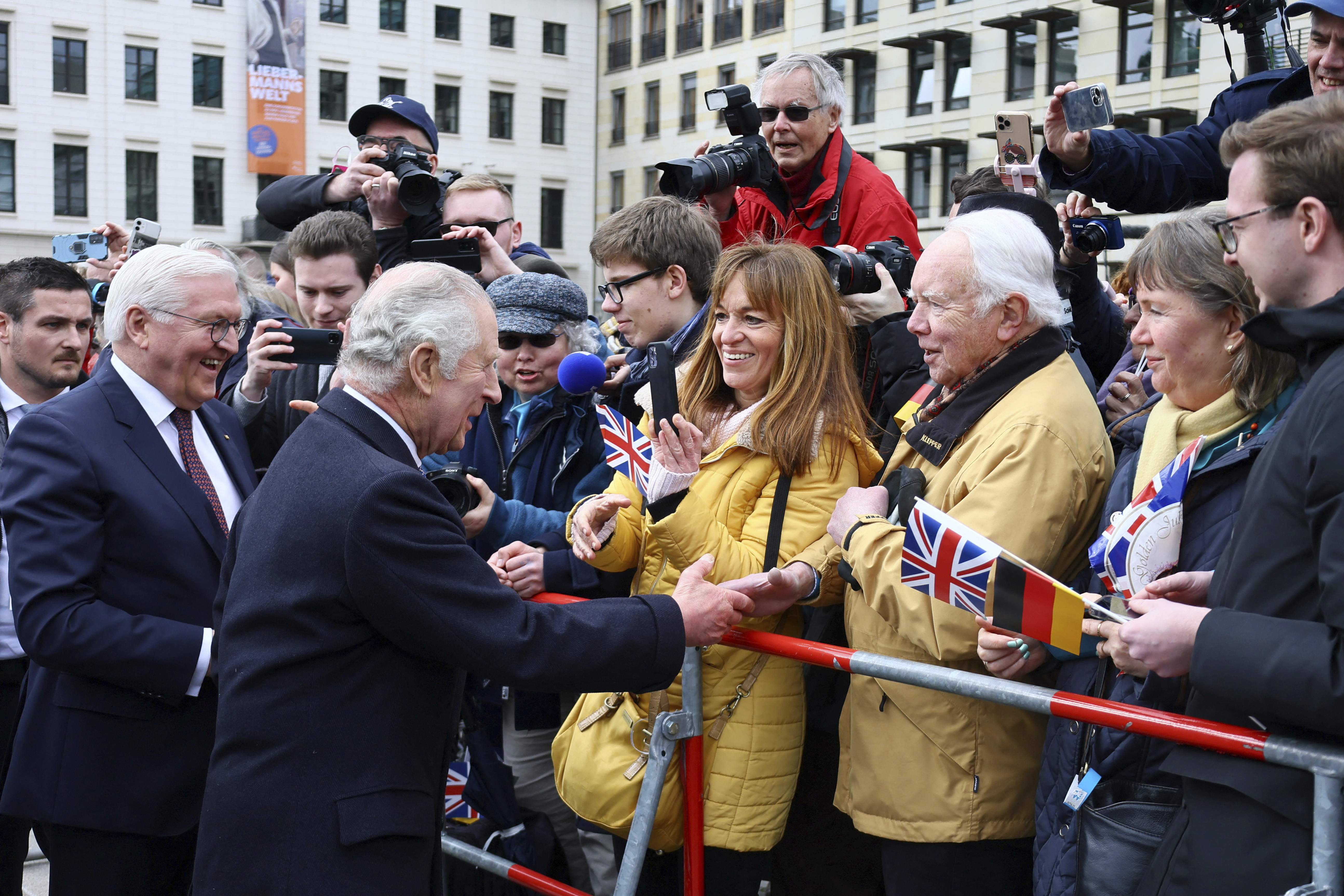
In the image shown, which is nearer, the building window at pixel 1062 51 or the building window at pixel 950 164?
the building window at pixel 1062 51

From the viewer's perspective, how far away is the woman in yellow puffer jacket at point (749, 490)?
2.79 meters

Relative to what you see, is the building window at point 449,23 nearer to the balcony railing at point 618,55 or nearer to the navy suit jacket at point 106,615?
the balcony railing at point 618,55

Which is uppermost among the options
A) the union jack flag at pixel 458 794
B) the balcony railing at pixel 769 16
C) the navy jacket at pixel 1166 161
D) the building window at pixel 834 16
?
the balcony railing at pixel 769 16

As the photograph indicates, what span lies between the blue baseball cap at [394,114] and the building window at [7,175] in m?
36.2

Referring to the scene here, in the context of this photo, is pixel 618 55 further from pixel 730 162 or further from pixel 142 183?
pixel 730 162

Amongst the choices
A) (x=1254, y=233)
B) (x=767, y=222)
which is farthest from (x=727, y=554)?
(x=767, y=222)

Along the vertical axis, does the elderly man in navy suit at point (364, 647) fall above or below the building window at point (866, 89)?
below

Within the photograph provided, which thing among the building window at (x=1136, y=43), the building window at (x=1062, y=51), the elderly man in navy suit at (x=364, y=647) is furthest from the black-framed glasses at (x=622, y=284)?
the building window at (x=1062, y=51)

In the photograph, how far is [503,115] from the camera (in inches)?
1777


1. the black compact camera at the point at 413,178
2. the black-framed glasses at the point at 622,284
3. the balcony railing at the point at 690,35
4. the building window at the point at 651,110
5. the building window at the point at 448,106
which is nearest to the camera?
the black-framed glasses at the point at 622,284

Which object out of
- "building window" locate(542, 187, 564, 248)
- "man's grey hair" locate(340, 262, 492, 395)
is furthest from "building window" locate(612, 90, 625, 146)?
"man's grey hair" locate(340, 262, 492, 395)

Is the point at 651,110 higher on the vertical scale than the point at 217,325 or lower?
higher

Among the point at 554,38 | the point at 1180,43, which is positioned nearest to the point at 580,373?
the point at 1180,43

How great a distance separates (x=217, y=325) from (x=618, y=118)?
146 ft
